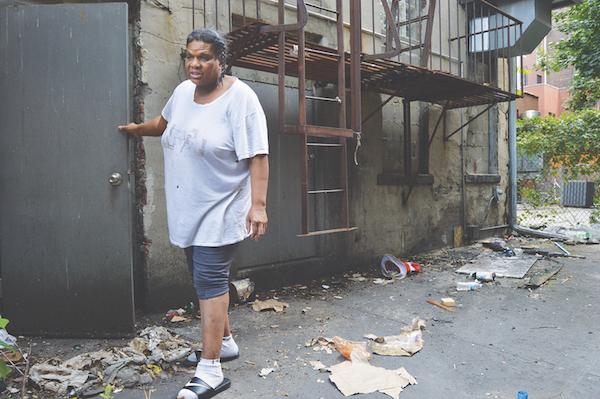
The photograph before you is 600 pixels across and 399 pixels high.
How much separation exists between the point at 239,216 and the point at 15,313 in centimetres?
192

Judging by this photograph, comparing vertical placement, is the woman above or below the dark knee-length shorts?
above

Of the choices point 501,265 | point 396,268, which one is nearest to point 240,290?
point 396,268

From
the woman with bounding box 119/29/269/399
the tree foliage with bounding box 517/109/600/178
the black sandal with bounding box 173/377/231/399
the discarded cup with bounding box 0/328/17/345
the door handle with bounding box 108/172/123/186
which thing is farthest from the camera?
the tree foliage with bounding box 517/109/600/178

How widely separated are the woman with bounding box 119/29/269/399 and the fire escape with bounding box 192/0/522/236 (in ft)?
4.16

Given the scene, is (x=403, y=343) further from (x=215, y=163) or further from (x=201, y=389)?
(x=215, y=163)

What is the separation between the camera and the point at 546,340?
2.98 metres

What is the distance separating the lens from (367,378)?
7.72 feet

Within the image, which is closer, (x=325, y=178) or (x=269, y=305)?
(x=269, y=305)

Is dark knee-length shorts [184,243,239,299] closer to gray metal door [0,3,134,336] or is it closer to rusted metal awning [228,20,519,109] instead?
gray metal door [0,3,134,336]

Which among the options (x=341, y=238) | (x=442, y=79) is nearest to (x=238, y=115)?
(x=341, y=238)

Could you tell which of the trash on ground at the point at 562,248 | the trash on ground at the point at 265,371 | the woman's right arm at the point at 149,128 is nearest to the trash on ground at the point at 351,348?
the trash on ground at the point at 265,371

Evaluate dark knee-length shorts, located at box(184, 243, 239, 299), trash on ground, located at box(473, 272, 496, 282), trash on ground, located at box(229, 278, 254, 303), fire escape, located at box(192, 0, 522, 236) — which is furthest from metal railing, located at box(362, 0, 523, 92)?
dark knee-length shorts, located at box(184, 243, 239, 299)

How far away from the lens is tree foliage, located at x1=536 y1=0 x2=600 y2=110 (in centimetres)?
1127

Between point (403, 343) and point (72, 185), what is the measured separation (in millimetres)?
2558
